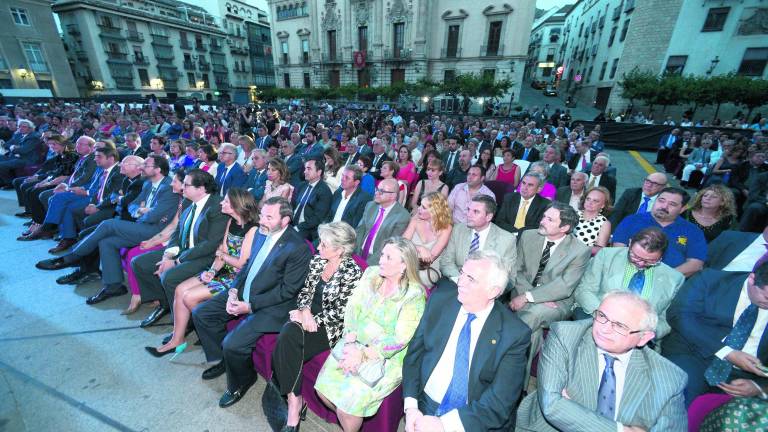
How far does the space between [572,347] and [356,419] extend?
145 centimetres

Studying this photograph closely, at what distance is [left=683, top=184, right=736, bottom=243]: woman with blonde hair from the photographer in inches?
135

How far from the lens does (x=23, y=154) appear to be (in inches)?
286

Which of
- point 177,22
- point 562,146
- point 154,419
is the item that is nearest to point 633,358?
point 154,419

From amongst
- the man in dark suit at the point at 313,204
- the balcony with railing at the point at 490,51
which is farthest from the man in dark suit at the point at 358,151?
the balcony with railing at the point at 490,51

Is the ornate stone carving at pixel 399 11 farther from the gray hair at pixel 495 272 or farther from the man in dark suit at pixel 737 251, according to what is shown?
the gray hair at pixel 495 272

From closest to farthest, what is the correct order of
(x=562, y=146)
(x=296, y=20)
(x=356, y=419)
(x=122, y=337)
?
(x=356, y=419) → (x=122, y=337) → (x=562, y=146) → (x=296, y=20)

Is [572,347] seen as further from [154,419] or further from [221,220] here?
[221,220]

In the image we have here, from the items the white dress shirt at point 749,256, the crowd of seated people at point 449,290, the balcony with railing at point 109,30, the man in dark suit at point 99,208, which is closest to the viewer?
the crowd of seated people at point 449,290

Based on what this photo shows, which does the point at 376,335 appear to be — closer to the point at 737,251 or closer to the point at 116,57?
the point at 737,251

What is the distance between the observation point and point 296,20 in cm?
3850

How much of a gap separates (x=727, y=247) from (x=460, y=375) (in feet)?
10.1

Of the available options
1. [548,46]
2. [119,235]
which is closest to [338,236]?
[119,235]

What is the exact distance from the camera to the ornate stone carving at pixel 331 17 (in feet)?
113

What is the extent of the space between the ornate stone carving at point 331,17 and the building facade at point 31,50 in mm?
25329
